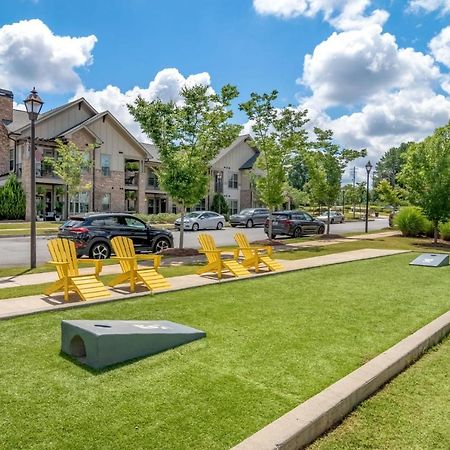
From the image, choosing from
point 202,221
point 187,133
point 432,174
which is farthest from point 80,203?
point 432,174

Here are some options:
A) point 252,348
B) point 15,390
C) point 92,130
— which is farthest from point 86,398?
point 92,130

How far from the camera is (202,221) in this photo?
32.5 meters

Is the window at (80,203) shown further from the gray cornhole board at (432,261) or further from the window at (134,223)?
the gray cornhole board at (432,261)

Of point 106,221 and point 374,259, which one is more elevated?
point 106,221

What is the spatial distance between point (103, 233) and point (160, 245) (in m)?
2.36

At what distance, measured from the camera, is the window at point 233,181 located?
172ft

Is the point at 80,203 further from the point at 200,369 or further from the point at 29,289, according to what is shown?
the point at 200,369

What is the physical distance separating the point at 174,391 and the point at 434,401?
2.53m

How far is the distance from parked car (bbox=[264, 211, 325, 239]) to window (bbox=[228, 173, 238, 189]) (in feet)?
83.1

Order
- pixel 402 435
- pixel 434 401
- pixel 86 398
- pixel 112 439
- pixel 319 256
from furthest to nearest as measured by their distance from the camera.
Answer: pixel 319 256 → pixel 434 401 → pixel 86 398 → pixel 402 435 → pixel 112 439

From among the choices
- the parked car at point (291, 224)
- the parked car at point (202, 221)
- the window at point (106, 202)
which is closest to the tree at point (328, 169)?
the parked car at point (291, 224)

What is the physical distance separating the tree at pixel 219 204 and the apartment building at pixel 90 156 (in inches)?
231

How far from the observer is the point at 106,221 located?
15.1 m

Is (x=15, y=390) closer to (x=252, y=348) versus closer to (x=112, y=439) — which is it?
(x=112, y=439)
